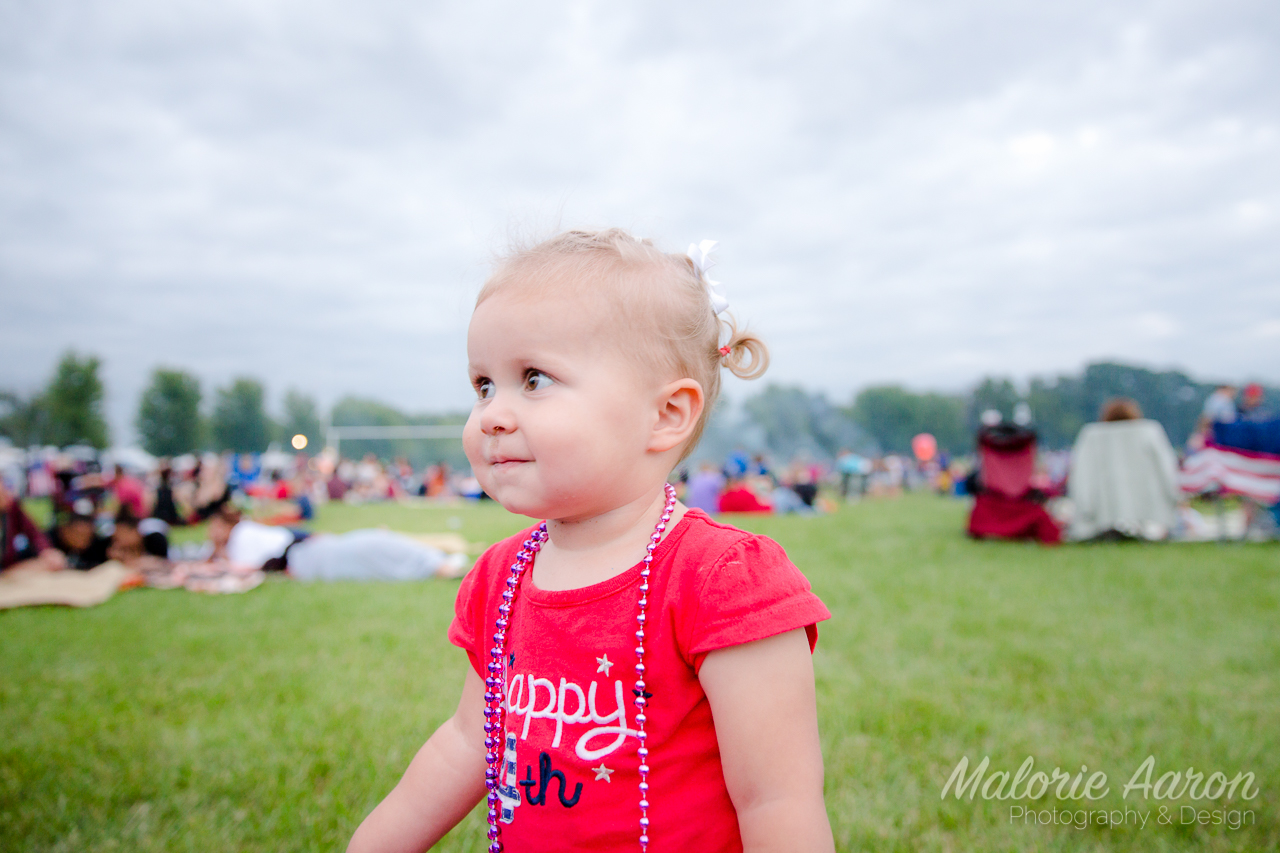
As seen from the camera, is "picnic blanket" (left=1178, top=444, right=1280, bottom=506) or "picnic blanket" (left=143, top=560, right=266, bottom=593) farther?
"picnic blanket" (left=1178, top=444, right=1280, bottom=506)

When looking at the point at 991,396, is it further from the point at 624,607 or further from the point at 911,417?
the point at 624,607

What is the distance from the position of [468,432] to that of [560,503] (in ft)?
0.61

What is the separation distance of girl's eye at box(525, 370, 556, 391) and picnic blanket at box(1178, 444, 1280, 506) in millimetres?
8945

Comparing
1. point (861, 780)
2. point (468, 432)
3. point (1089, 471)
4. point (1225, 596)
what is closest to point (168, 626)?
point (861, 780)

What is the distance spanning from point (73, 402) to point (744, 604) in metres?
53.2

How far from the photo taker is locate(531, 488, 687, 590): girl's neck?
3.55ft

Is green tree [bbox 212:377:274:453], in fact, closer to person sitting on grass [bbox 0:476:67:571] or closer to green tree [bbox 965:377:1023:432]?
person sitting on grass [bbox 0:476:67:571]

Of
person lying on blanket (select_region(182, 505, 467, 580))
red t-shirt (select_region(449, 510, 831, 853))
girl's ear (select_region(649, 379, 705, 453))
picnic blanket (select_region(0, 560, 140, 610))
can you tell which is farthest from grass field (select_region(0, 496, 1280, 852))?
girl's ear (select_region(649, 379, 705, 453))

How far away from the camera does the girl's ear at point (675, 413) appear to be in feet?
3.49

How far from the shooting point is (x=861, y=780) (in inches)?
93.0

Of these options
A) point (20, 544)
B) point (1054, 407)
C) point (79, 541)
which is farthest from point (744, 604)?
point (1054, 407)

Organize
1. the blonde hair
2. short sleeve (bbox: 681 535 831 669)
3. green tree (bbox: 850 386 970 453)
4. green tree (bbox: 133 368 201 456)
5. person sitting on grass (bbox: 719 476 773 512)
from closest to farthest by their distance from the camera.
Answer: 1. short sleeve (bbox: 681 535 831 669)
2. the blonde hair
3. person sitting on grass (bbox: 719 476 773 512)
4. green tree (bbox: 133 368 201 456)
5. green tree (bbox: 850 386 970 453)

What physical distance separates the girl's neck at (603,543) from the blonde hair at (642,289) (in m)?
0.13

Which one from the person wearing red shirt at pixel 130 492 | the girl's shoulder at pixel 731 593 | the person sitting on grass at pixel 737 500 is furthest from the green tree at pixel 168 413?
the girl's shoulder at pixel 731 593
